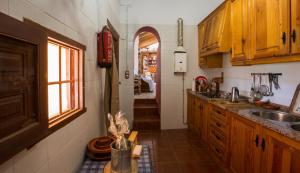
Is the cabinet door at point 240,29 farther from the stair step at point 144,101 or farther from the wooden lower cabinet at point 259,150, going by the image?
the stair step at point 144,101

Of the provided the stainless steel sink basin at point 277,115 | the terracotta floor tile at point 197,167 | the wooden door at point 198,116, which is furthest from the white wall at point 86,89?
the wooden door at point 198,116

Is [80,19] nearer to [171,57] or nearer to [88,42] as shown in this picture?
[88,42]

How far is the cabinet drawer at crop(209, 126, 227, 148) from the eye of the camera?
8.57 ft

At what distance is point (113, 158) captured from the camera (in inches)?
48.3

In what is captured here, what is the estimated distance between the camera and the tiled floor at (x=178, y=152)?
2797 mm

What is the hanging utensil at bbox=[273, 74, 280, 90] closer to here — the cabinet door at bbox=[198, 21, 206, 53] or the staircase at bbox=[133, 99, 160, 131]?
the cabinet door at bbox=[198, 21, 206, 53]

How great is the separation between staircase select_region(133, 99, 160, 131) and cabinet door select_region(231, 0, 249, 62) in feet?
7.94

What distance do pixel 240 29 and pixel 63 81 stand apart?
2203 millimetres

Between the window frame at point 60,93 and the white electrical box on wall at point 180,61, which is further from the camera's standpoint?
the white electrical box on wall at point 180,61

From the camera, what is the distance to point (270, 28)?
1972 millimetres

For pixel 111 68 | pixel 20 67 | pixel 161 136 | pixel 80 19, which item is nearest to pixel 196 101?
pixel 161 136

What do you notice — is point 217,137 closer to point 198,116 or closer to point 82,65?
point 198,116

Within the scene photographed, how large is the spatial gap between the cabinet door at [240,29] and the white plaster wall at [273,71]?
1.20ft

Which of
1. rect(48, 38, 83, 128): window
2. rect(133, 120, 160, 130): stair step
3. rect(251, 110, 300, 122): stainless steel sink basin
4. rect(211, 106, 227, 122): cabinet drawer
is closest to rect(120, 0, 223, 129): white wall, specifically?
rect(133, 120, 160, 130): stair step
